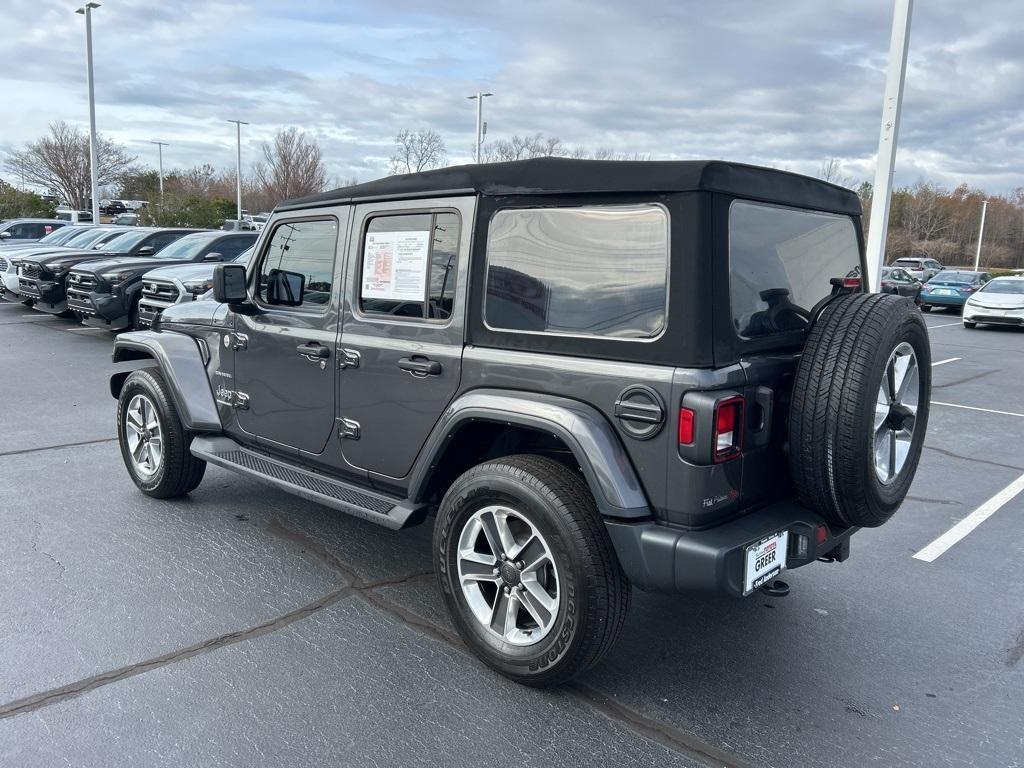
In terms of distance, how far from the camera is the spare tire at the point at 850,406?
2832 mm

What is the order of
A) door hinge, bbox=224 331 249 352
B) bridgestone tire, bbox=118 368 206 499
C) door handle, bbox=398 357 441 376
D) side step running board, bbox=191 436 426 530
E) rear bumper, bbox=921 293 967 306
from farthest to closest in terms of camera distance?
rear bumper, bbox=921 293 967 306, bridgestone tire, bbox=118 368 206 499, door hinge, bbox=224 331 249 352, side step running board, bbox=191 436 426 530, door handle, bbox=398 357 441 376

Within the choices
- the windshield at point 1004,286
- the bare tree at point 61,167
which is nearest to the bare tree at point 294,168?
the bare tree at point 61,167

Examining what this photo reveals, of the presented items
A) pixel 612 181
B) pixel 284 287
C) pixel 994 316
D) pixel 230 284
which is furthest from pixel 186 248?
pixel 994 316

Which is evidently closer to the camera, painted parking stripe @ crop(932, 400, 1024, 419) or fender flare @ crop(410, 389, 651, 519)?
fender flare @ crop(410, 389, 651, 519)

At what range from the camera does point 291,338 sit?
13.5 feet

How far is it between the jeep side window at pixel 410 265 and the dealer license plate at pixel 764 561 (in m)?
1.54

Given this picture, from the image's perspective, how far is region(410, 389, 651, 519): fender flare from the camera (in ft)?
9.14

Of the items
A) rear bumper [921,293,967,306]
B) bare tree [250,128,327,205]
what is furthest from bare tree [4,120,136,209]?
rear bumper [921,293,967,306]

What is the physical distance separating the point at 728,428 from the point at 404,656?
160 centimetres

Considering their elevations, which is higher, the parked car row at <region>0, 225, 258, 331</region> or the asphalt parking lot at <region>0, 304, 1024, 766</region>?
the parked car row at <region>0, 225, 258, 331</region>

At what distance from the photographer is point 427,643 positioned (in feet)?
11.2

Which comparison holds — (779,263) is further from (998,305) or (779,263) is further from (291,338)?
(998,305)

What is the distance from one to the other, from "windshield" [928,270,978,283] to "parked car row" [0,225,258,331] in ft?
67.4

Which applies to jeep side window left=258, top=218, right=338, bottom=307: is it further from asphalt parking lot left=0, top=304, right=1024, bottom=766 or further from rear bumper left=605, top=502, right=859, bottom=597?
rear bumper left=605, top=502, right=859, bottom=597
